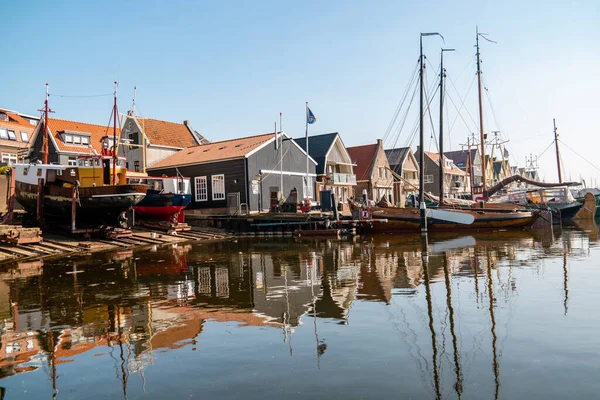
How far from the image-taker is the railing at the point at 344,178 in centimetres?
4459

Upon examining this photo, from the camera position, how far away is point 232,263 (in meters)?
18.0

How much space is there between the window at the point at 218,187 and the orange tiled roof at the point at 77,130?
12909 millimetres

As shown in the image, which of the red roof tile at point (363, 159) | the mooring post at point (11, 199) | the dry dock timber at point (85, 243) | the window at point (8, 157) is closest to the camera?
the dry dock timber at point (85, 243)

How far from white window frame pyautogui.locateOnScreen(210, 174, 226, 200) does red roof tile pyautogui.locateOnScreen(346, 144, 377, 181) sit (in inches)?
756

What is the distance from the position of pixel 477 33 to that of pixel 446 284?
33.6 metres

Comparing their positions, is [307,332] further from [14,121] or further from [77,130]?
[14,121]

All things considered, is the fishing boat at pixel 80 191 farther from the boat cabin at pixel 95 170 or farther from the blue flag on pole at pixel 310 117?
the blue flag on pole at pixel 310 117

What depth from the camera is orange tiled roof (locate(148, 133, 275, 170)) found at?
3684cm

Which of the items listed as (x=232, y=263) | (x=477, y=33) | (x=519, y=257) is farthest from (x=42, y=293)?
(x=477, y=33)

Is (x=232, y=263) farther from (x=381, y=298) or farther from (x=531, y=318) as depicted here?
(x=531, y=318)

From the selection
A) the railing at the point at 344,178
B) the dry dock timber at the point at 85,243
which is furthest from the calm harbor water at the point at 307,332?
the railing at the point at 344,178

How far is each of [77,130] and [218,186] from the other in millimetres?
A: 20846

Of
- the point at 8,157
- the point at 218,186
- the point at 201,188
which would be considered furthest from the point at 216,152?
the point at 8,157

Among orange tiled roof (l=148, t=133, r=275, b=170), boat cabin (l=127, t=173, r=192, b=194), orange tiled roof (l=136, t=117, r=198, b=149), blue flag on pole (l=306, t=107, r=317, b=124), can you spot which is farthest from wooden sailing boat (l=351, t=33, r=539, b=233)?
orange tiled roof (l=136, t=117, r=198, b=149)
